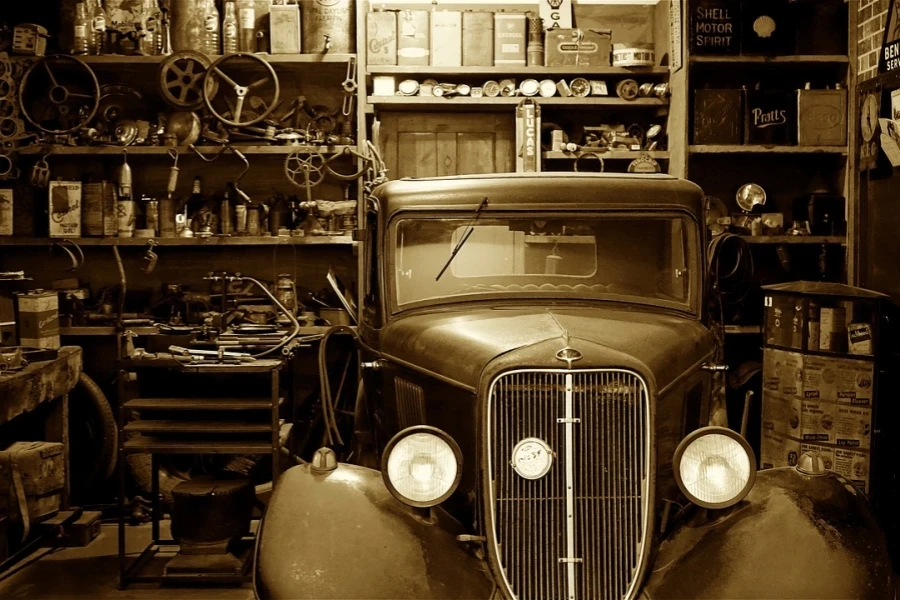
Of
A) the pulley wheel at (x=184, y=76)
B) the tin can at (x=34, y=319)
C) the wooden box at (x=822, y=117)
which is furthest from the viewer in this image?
the pulley wheel at (x=184, y=76)

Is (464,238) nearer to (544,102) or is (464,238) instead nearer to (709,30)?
(544,102)

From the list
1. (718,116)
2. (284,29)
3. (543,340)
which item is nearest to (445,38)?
(284,29)

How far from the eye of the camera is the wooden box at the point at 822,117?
5.08 metres

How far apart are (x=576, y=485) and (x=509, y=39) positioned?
11.9ft

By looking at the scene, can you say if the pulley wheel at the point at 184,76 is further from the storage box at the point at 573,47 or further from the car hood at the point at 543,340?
the car hood at the point at 543,340

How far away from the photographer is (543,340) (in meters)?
2.51

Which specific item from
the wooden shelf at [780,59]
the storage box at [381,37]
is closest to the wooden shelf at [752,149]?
the wooden shelf at [780,59]

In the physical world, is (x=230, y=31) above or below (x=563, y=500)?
above

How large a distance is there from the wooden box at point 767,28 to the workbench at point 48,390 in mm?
4098

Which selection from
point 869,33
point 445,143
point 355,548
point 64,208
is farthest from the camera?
point 445,143

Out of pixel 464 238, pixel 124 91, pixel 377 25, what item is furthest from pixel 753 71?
pixel 124 91

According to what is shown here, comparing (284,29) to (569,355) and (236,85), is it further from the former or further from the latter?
(569,355)

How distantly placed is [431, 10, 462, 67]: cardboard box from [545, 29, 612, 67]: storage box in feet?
1.79

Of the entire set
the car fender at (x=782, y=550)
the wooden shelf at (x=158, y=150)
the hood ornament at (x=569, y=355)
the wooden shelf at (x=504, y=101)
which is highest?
the wooden shelf at (x=504, y=101)
